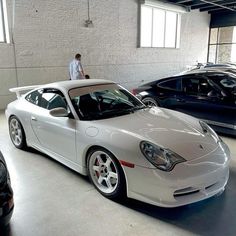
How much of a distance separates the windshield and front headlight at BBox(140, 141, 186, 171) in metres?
0.73

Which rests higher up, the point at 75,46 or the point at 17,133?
the point at 75,46

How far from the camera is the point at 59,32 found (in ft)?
29.9

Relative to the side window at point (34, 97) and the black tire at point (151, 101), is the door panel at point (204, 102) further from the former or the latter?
the side window at point (34, 97)

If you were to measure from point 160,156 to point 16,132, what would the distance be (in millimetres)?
2715

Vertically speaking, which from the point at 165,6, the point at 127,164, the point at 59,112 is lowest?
the point at 127,164

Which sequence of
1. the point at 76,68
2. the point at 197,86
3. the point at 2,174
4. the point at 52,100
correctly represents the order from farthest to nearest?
the point at 76,68, the point at 197,86, the point at 52,100, the point at 2,174

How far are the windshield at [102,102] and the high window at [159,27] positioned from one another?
9218 mm

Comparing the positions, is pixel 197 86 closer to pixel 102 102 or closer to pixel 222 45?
pixel 102 102

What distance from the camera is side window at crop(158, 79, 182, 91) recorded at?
5.26 m

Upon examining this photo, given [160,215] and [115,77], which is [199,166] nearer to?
[160,215]

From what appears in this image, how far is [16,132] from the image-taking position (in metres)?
4.21

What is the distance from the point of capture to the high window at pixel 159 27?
12.3 meters

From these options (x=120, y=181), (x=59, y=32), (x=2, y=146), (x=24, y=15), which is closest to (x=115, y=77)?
(x=59, y=32)

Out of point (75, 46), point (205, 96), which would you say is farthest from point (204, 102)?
point (75, 46)
